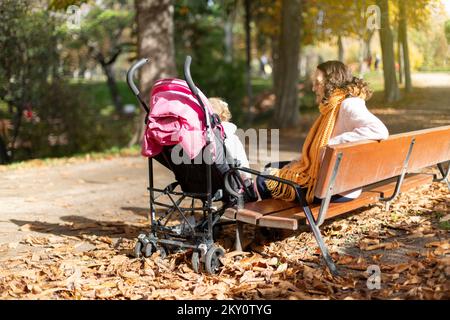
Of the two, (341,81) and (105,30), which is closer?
(341,81)

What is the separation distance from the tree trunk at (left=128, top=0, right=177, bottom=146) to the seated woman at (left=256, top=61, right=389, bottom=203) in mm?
8239

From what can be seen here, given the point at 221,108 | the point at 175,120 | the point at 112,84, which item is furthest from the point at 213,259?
the point at 112,84

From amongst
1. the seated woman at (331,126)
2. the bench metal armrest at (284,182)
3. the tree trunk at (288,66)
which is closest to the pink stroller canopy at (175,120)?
the bench metal armrest at (284,182)

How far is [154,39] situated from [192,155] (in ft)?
28.6

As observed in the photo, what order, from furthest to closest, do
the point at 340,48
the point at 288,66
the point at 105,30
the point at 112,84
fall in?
the point at 112,84
the point at 105,30
the point at 288,66
the point at 340,48

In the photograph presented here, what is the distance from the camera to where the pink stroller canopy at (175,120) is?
4.92 m

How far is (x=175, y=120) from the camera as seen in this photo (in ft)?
16.4

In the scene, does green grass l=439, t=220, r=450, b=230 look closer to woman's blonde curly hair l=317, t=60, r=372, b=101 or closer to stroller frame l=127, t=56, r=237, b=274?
woman's blonde curly hair l=317, t=60, r=372, b=101

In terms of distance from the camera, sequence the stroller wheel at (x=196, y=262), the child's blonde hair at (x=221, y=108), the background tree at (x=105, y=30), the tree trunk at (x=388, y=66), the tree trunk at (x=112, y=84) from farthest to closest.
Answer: the tree trunk at (x=112, y=84), the background tree at (x=105, y=30), the tree trunk at (x=388, y=66), the child's blonde hair at (x=221, y=108), the stroller wheel at (x=196, y=262)

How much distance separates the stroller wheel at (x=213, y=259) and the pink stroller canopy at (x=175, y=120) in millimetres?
717

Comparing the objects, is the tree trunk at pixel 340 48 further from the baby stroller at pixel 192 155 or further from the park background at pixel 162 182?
the baby stroller at pixel 192 155

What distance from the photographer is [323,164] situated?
4.65m

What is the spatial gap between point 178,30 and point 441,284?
23840 millimetres

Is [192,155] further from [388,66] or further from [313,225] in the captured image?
[388,66]
